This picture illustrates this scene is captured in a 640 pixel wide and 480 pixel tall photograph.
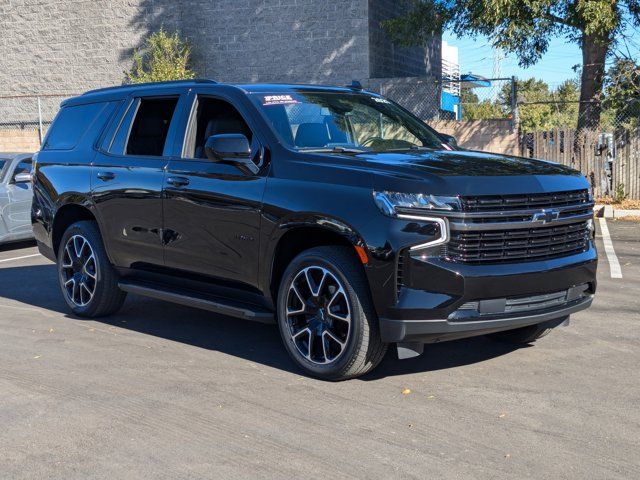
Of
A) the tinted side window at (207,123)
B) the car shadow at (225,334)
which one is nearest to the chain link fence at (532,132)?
the car shadow at (225,334)

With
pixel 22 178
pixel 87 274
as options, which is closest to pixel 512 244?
pixel 87 274

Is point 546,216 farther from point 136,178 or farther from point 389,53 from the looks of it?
point 389,53

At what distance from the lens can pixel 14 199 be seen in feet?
43.4

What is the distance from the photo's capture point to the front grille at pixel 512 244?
5.41 meters

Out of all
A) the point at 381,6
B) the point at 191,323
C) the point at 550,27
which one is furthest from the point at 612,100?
the point at 191,323

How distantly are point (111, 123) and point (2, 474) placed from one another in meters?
4.15

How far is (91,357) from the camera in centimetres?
675

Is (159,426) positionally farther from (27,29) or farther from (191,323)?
(27,29)

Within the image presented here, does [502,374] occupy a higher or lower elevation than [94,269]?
lower

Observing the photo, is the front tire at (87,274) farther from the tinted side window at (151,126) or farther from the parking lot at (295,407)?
the tinted side window at (151,126)

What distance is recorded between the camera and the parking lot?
14.7ft

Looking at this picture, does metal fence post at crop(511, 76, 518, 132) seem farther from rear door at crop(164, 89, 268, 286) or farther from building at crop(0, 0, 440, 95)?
rear door at crop(164, 89, 268, 286)

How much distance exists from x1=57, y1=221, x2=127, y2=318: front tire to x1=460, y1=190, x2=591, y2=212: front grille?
146 inches

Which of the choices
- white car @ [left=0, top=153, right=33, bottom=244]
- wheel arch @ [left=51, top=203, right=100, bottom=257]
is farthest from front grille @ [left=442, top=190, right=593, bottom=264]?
white car @ [left=0, top=153, right=33, bottom=244]
